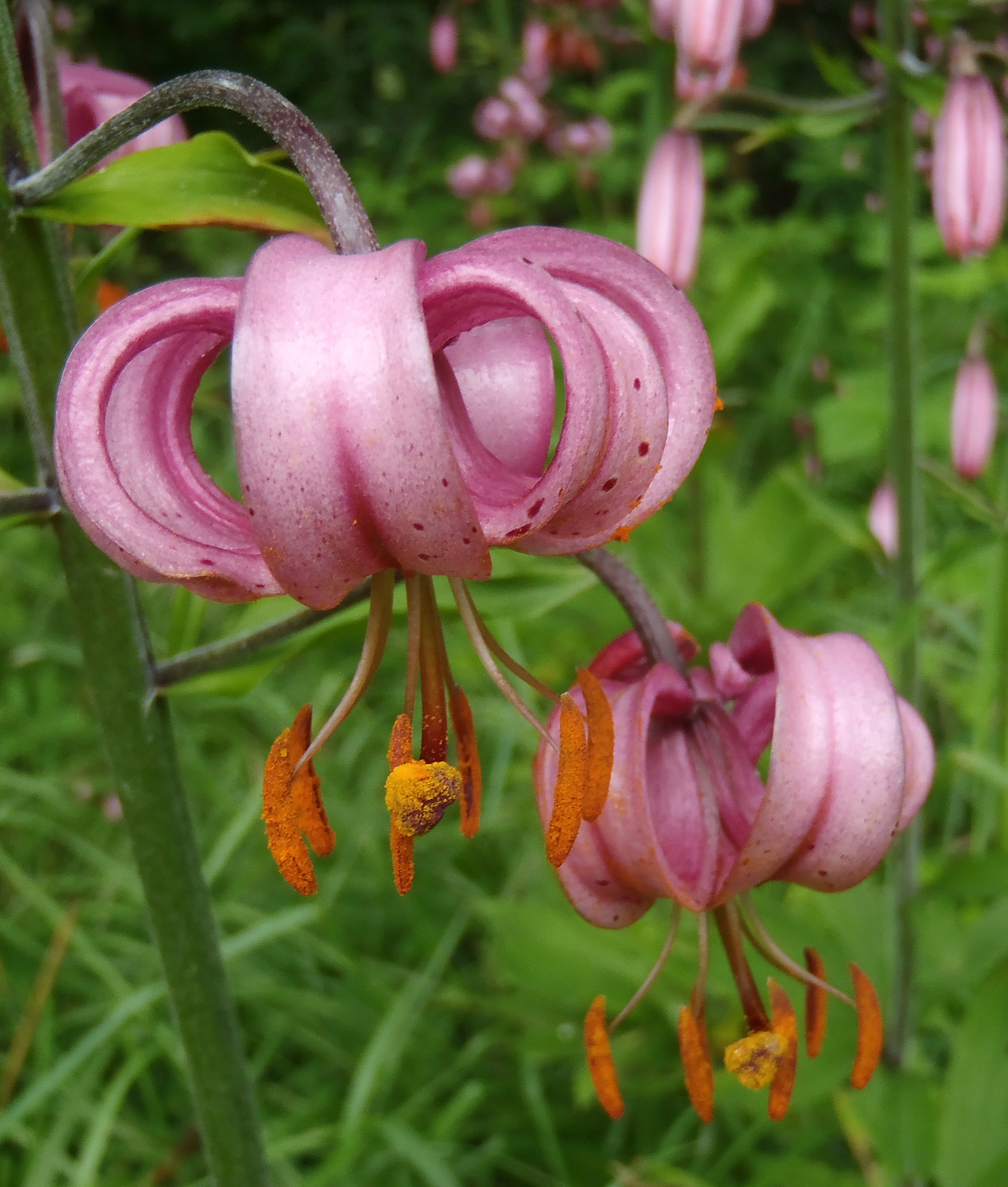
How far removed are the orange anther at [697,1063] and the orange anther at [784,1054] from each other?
4 centimetres

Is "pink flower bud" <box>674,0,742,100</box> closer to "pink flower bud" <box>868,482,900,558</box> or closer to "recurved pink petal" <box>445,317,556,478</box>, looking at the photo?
"pink flower bud" <box>868,482,900,558</box>

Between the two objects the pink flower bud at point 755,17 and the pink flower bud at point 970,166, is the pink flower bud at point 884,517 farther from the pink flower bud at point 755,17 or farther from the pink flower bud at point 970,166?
the pink flower bud at point 755,17

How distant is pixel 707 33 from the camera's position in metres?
1.36

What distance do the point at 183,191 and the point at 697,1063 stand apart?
1.57 ft

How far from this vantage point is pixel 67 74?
677 mm

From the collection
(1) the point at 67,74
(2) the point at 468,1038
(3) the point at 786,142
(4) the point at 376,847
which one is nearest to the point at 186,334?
(1) the point at 67,74

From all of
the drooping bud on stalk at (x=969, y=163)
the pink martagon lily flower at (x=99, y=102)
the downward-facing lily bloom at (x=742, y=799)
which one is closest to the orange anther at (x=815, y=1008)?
the downward-facing lily bloom at (x=742, y=799)

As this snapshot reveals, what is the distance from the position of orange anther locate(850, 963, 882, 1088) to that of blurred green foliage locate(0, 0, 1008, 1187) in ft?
0.88

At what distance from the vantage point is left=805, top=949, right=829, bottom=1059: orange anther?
0.63 m

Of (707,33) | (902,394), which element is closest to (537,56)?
(707,33)

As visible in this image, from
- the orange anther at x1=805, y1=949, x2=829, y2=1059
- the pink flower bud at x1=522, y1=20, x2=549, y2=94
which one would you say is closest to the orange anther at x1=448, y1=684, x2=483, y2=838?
the orange anther at x1=805, y1=949, x2=829, y2=1059

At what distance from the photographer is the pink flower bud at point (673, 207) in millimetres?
1552

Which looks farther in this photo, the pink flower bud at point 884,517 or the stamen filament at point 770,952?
the pink flower bud at point 884,517

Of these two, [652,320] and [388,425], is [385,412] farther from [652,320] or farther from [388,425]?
[652,320]
